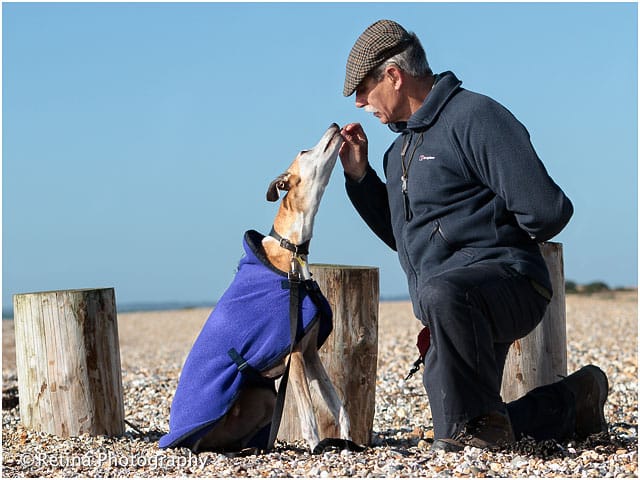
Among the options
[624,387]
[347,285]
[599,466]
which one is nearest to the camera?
[599,466]

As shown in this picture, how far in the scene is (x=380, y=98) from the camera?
5441 millimetres

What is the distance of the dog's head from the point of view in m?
5.57

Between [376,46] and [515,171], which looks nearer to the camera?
[515,171]

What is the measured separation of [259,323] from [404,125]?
5.02 feet

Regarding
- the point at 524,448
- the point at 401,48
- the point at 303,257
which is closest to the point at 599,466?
the point at 524,448

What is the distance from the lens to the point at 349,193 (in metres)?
5.79

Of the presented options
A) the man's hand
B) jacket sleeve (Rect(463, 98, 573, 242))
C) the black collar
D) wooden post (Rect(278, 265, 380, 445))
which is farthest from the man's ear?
wooden post (Rect(278, 265, 380, 445))

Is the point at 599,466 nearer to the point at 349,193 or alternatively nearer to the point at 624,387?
the point at 349,193

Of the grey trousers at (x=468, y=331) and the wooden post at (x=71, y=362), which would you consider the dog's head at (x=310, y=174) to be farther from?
the wooden post at (x=71, y=362)

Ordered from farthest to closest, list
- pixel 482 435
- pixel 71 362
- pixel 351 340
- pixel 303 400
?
pixel 71 362 → pixel 351 340 → pixel 303 400 → pixel 482 435

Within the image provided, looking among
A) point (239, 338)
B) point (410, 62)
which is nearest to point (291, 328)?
point (239, 338)

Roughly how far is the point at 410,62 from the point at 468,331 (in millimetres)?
1652

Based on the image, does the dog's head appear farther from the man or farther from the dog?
the man

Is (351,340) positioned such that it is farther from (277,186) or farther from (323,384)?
(277,186)
